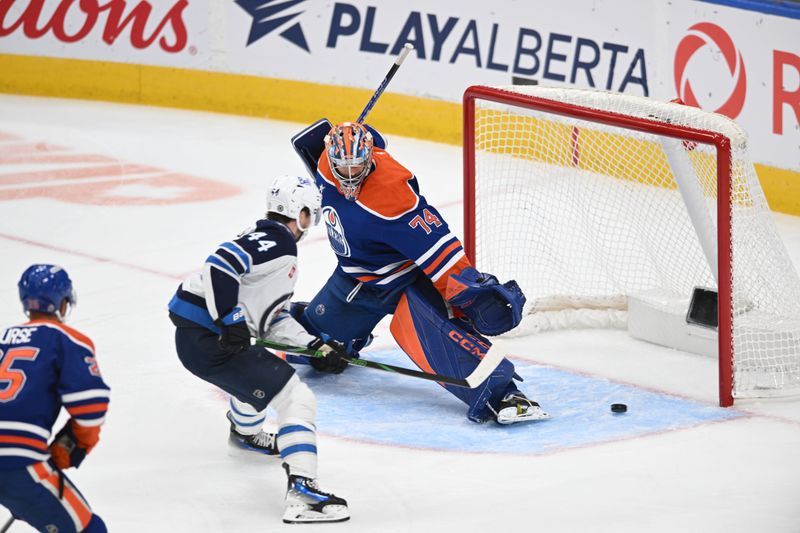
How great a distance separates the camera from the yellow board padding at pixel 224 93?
8523 millimetres

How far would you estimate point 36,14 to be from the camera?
9422 mm

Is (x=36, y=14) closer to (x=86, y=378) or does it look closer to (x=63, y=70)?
(x=63, y=70)

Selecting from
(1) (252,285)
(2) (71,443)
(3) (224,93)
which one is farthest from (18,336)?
(3) (224,93)

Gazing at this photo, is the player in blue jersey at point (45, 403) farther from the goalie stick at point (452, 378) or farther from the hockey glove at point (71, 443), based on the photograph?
the goalie stick at point (452, 378)

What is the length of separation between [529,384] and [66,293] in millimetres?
2165

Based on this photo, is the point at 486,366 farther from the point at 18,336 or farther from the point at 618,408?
the point at 18,336

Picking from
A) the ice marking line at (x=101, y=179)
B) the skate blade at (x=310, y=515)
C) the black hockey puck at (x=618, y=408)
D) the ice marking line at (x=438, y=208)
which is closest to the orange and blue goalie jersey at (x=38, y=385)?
the skate blade at (x=310, y=515)

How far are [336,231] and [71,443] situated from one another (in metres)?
1.69

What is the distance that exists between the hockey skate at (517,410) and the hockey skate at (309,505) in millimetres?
868

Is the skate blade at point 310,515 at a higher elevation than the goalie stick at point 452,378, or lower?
lower

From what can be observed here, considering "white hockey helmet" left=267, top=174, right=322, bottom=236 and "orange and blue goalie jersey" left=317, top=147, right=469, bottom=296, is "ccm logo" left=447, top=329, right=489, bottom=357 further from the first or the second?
"white hockey helmet" left=267, top=174, right=322, bottom=236

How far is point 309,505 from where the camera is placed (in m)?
3.53

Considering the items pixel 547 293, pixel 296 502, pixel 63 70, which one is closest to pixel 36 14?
pixel 63 70

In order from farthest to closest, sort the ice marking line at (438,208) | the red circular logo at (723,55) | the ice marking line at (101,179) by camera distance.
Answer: the ice marking line at (101,179) → the red circular logo at (723,55) → the ice marking line at (438,208)
